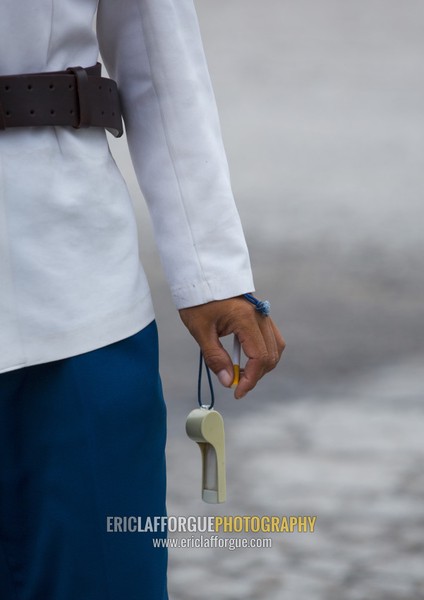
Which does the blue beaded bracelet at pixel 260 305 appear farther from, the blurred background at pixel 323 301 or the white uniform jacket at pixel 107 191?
the blurred background at pixel 323 301

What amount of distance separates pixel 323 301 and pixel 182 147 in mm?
3837

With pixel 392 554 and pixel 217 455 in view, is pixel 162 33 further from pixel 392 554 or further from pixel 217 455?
pixel 392 554

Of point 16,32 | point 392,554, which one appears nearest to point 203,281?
point 16,32

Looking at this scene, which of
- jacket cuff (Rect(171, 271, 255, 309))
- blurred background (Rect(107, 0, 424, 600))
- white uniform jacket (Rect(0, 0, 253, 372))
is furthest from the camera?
blurred background (Rect(107, 0, 424, 600))

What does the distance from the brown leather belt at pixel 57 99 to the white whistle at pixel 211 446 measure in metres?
0.39

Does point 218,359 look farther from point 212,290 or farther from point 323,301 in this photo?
point 323,301

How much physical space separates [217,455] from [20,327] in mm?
386

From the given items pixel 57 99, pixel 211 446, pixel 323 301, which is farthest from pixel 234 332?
pixel 323 301

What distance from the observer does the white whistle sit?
5.61ft

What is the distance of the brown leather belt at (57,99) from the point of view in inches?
58.1

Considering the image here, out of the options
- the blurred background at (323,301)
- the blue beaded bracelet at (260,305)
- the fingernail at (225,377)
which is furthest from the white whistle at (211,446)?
the blurred background at (323,301)

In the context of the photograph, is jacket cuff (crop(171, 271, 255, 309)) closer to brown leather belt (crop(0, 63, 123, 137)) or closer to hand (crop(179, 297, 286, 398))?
hand (crop(179, 297, 286, 398))

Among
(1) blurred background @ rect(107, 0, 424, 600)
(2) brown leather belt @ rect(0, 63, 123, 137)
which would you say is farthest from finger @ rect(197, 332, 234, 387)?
(1) blurred background @ rect(107, 0, 424, 600)

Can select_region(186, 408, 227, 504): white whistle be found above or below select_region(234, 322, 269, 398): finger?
below
